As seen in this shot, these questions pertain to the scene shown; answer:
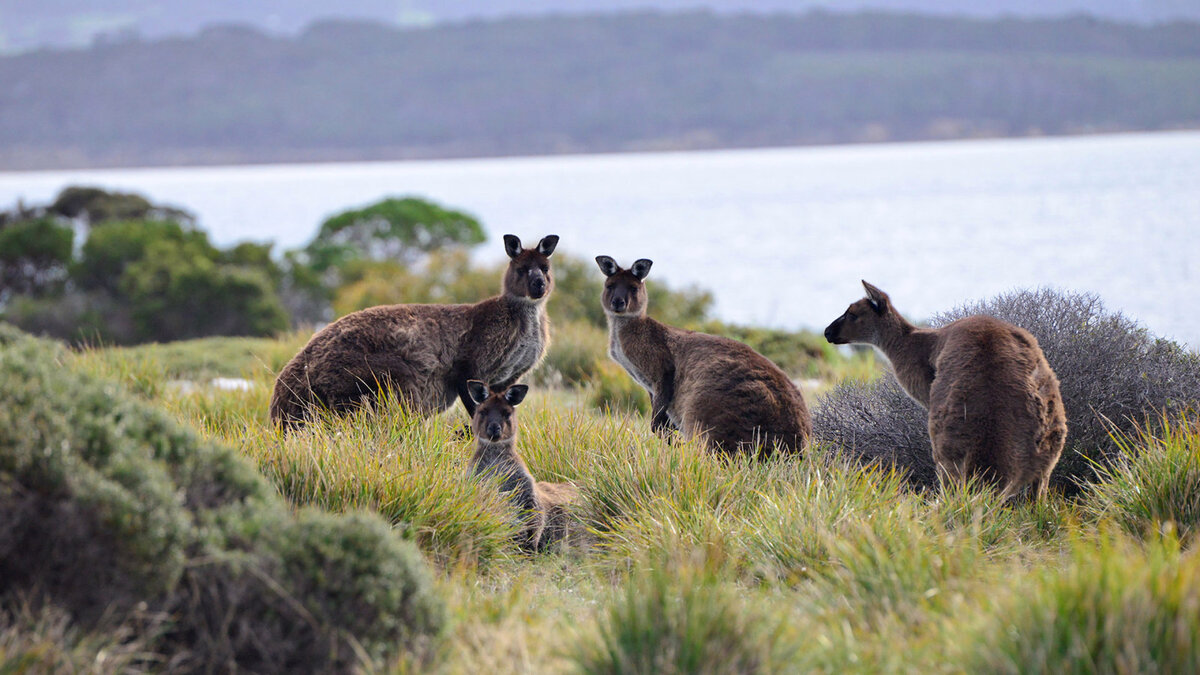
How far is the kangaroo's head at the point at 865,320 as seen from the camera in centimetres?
777

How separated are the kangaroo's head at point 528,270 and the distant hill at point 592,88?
96330 mm

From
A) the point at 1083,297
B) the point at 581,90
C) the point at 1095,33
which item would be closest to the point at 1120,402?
the point at 1083,297

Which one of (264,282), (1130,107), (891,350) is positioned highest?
(1130,107)

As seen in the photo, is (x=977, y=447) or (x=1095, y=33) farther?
(x=1095, y=33)

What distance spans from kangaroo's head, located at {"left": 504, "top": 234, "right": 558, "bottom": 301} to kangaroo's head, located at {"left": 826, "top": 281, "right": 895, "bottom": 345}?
6.92 feet

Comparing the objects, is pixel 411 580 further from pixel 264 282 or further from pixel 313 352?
pixel 264 282

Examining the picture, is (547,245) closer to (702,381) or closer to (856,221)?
(702,381)

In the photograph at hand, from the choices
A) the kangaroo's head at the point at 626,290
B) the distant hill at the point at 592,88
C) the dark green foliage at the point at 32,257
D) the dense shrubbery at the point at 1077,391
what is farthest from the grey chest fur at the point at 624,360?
the distant hill at the point at 592,88

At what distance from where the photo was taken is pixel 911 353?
760 cm

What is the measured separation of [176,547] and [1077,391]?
6123 mm

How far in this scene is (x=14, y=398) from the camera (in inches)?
174

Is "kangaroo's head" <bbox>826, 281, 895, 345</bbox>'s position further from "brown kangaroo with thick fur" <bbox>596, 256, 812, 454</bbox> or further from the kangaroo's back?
the kangaroo's back

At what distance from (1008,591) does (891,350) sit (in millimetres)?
3434

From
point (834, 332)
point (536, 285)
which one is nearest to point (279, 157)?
point (536, 285)
